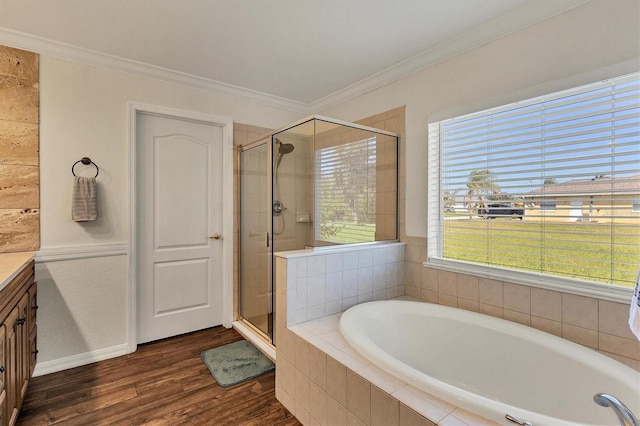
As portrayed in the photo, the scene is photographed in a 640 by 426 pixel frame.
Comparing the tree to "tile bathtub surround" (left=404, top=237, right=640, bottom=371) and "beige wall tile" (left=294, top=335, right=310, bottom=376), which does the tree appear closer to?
"tile bathtub surround" (left=404, top=237, right=640, bottom=371)

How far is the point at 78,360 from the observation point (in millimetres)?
2338

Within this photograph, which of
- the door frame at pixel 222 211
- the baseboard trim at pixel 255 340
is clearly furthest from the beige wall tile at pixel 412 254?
the door frame at pixel 222 211

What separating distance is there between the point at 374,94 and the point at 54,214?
2.76m

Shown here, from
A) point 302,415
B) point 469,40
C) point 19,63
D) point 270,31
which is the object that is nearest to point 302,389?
point 302,415

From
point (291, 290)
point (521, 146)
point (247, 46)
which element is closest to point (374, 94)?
point (247, 46)

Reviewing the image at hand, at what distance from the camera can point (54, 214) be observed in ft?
7.42

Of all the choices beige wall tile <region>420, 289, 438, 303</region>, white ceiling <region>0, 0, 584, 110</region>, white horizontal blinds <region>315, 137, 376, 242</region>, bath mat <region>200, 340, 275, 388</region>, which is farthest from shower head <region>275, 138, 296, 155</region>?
bath mat <region>200, 340, 275, 388</region>

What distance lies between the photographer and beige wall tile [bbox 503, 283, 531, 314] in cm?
185

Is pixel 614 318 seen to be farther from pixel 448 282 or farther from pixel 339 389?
pixel 339 389

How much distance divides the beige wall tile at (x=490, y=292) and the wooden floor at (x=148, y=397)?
1.42 meters

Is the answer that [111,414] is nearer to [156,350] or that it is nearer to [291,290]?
[156,350]

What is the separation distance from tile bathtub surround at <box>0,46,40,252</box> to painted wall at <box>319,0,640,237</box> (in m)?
2.65

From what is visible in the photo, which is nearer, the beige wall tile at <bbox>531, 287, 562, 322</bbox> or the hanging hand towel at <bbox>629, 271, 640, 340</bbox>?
the hanging hand towel at <bbox>629, 271, 640, 340</bbox>

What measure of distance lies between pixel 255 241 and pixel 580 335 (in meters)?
2.38
